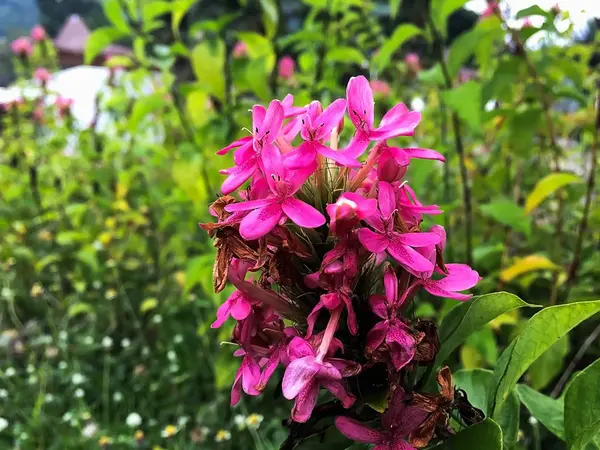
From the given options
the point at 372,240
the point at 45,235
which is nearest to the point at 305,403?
the point at 372,240

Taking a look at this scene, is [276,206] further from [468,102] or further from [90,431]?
[90,431]

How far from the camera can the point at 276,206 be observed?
44 centimetres

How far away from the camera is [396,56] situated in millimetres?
2627

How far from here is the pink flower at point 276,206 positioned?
0.43 m

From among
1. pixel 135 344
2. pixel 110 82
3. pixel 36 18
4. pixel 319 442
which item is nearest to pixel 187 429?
pixel 135 344

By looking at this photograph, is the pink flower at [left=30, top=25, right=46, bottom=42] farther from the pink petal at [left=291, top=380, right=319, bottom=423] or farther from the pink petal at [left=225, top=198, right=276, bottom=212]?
the pink petal at [left=291, top=380, right=319, bottom=423]

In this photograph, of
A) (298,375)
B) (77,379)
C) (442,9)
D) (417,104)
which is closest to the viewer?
(298,375)

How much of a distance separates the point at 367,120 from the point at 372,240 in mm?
115

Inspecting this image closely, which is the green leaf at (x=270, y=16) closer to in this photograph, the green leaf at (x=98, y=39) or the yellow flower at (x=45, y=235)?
the green leaf at (x=98, y=39)

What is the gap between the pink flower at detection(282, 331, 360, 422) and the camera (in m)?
0.40

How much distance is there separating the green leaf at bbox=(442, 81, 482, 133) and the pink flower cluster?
0.58 metres

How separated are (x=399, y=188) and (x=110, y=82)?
2556 millimetres

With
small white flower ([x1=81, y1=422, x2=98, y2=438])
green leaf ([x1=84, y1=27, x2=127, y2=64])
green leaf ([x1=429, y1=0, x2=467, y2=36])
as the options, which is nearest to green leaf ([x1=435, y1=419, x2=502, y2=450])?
green leaf ([x1=429, y1=0, x2=467, y2=36])

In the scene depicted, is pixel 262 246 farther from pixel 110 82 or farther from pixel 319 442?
pixel 110 82
